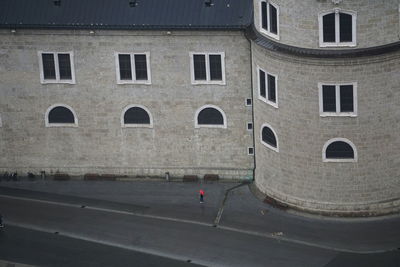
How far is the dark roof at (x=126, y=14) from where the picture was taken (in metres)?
91.3

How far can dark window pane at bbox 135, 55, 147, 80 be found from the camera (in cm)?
9319

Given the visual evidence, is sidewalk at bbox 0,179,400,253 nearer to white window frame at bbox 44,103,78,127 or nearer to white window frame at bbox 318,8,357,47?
white window frame at bbox 44,103,78,127

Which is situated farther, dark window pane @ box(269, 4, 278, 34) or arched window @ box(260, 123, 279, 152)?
arched window @ box(260, 123, 279, 152)

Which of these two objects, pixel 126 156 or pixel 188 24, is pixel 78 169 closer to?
pixel 126 156

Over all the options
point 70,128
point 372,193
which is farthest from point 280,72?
point 70,128

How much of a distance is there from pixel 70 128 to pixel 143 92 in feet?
20.8

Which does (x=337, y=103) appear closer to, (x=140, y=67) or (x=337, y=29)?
(x=337, y=29)

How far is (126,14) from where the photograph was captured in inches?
3647

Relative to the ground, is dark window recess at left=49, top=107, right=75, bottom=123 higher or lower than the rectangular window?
lower

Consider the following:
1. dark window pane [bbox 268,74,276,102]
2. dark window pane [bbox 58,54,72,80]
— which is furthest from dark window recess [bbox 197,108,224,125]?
dark window pane [bbox 58,54,72,80]

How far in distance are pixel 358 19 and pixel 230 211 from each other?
17017 millimetres

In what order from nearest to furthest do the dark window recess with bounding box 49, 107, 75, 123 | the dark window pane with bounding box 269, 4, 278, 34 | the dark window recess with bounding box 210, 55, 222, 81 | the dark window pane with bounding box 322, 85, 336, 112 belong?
1. the dark window pane with bounding box 322, 85, 336, 112
2. the dark window pane with bounding box 269, 4, 278, 34
3. the dark window recess with bounding box 210, 55, 222, 81
4. the dark window recess with bounding box 49, 107, 75, 123

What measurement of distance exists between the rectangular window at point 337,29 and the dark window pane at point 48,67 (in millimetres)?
21153

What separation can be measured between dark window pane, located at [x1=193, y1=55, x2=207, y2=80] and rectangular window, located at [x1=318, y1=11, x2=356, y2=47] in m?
11.2
